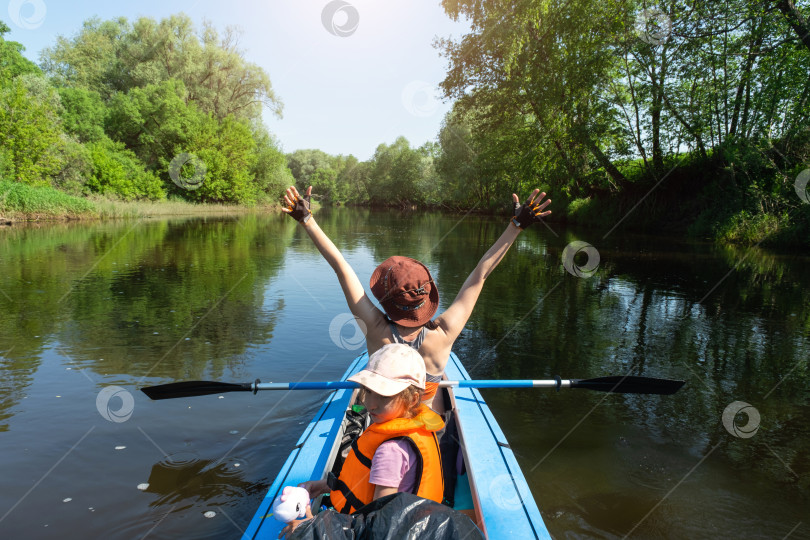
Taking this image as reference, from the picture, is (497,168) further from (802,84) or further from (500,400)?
(500,400)

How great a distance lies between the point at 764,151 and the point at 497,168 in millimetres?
11499

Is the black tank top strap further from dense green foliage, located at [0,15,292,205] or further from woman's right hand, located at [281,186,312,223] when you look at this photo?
dense green foliage, located at [0,15,292,205]

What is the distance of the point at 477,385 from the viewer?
3.81 meters

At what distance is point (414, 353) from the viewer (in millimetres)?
2014

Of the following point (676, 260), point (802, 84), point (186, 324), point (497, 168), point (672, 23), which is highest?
point (672, 23)

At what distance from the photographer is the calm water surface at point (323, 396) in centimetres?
324

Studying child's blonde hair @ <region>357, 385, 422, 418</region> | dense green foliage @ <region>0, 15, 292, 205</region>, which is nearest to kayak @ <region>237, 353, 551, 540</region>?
child's blonde hair @ <region>357, 385, 422, 418</region>

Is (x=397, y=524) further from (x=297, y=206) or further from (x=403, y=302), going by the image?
(x=297, y=206)

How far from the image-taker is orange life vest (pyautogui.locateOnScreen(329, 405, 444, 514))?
1.82 metres


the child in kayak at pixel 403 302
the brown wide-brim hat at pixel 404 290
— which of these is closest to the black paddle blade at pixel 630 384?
the child in kayak at pixel 403 302

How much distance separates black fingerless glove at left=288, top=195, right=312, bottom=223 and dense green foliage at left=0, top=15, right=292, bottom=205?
111 ft

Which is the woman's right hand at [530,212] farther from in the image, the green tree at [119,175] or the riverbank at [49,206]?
the green tree at [119,175]

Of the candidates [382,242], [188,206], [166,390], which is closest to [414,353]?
[166,390]

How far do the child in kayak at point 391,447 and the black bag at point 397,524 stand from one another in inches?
6.1
